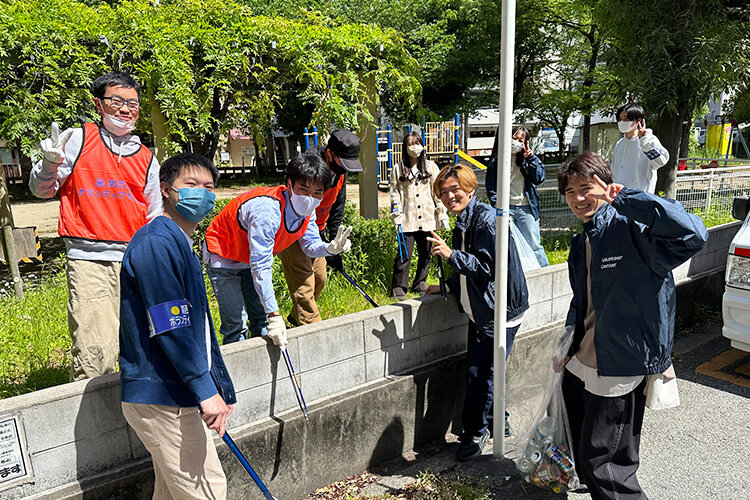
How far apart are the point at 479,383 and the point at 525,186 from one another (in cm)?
289

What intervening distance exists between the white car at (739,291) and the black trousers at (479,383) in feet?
7.31

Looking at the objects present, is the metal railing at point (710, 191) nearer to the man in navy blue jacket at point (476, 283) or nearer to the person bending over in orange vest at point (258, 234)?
the man in navy blue jacket at point (476, 283)

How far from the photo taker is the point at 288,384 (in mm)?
3066

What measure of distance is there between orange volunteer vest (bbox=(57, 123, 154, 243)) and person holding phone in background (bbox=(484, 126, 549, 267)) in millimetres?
3518

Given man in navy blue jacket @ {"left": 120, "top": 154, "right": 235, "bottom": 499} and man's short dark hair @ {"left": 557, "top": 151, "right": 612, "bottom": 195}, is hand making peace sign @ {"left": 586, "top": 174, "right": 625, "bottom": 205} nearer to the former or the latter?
man's short dark hair @ {"left": 557, "top": 151, "right": 612, "bottom": 195}

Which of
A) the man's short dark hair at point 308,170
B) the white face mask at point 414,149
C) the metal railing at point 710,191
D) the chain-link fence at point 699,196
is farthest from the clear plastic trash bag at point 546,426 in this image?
the metal railing at point 710,191

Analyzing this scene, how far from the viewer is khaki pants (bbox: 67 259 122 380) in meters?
2.89

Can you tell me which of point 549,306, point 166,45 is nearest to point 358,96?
point 166,45

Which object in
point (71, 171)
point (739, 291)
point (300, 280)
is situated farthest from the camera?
point (739, 291)

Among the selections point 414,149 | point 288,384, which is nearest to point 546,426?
point 288,384

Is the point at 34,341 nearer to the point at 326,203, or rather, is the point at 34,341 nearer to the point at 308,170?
the point at 326,203

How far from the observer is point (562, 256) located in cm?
661

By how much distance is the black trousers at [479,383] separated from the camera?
3330 millimetres

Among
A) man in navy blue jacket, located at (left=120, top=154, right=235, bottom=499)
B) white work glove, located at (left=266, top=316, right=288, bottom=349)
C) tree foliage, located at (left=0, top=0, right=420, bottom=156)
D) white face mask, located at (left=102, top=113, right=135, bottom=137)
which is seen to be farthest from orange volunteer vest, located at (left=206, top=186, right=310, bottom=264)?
tree foliage, located at (left=0, top=0, right=420, bottom=156)
